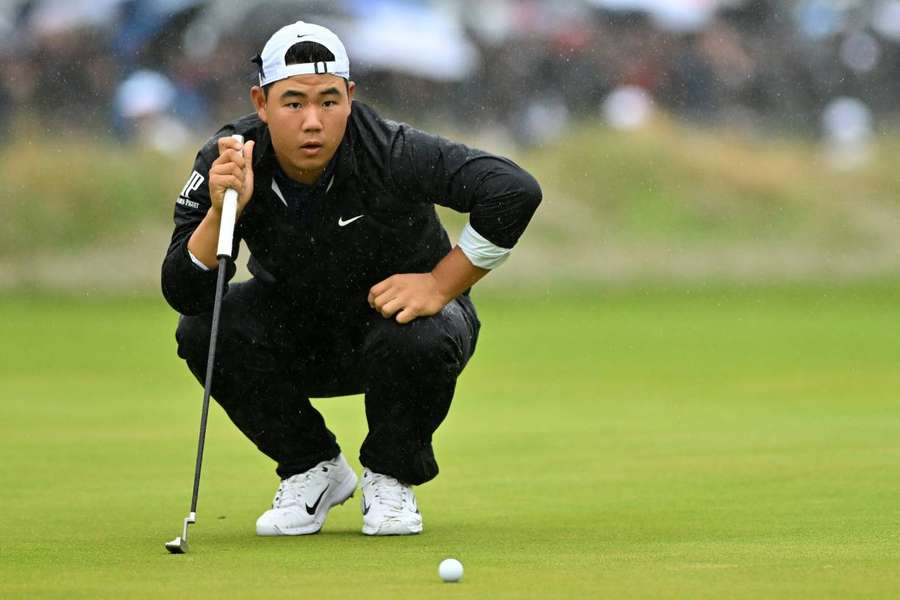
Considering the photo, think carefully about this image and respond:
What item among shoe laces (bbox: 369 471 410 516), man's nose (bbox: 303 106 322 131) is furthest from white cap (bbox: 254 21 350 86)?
shoe laces (bbox: 369 471 410 516)

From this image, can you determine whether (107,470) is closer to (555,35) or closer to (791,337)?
(791,337)

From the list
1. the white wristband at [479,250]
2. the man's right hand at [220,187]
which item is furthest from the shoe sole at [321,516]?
the white wristband at [479,250]

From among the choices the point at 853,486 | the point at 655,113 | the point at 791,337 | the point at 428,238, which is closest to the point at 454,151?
the point at 428,238

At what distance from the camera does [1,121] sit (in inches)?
1012

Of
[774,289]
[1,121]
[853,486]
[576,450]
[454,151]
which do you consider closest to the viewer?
[454,151]

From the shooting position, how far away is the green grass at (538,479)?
495cm

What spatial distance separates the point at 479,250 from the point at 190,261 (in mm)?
916

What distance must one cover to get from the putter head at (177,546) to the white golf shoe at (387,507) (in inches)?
29.7

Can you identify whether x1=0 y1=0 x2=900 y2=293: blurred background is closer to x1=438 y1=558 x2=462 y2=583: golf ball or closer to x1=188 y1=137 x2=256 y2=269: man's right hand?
x1=188 y1=137 x2=256 y2=269: man's right hand

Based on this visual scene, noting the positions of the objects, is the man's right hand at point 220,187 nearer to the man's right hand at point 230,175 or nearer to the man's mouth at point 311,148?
the man's right hand at point 230,175

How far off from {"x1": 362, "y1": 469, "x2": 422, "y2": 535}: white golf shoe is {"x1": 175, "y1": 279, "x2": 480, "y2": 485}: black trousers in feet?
0.12

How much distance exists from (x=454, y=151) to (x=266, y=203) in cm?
64

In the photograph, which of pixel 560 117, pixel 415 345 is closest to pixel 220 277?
pixel 415 345

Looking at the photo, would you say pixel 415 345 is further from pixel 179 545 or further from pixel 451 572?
pixel 451 572
